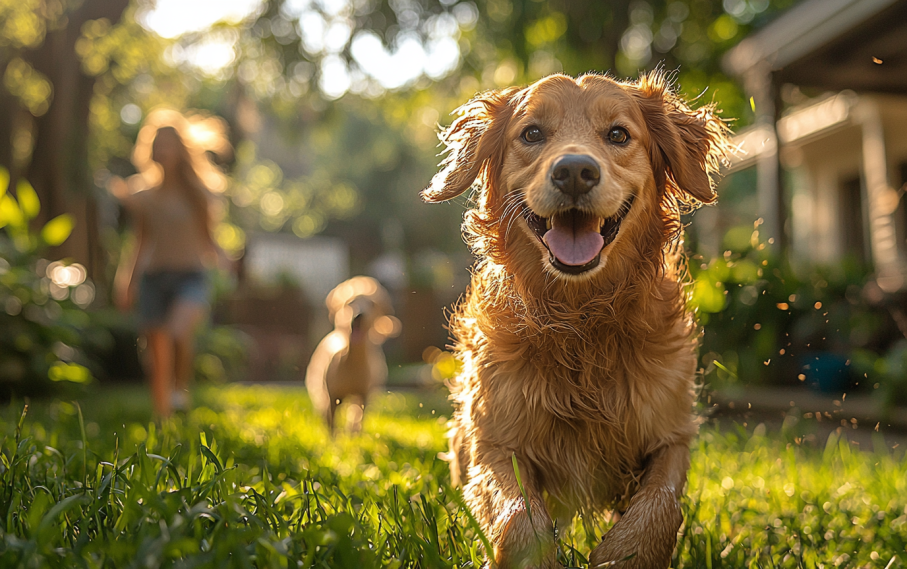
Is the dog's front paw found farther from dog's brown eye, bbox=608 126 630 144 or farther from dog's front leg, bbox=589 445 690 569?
dog's brown eye, bbox=608 126 630 144

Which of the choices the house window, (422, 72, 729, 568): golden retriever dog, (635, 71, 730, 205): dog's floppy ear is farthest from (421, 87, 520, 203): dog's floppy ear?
the house window

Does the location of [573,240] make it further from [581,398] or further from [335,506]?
[335,506]

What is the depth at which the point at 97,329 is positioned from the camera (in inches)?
326

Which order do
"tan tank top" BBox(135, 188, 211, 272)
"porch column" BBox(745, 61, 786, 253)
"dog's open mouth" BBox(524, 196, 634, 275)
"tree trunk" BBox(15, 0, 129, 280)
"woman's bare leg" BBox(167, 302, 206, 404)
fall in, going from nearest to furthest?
1. "dog's open mouth" BBox(524, 196, 634, 275)
2. "woman's bare leg" BBox(167, 302, 206, 404)
3. "tan tank top" BBox(135, 188, 211, 272)
4. "porch column" BBox(745, 61, 786, 253)
5. "tree trunk" BBox(15, 0, 129, 280)

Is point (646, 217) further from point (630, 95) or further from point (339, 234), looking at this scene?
point (339, 234)

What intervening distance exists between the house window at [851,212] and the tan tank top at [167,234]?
444 inches

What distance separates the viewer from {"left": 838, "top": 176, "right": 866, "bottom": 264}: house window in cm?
1252

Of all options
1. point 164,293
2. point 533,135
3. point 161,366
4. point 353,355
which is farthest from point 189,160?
point 533,135

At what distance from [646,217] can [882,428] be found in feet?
13.7

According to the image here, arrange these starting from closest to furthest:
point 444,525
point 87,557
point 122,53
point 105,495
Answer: point 87,557, point 105,495, point 444,525, point 122,53

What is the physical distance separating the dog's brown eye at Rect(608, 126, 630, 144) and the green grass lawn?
126cm

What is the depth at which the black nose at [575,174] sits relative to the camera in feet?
6.57

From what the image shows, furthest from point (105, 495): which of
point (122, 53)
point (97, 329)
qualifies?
point (122, 53)

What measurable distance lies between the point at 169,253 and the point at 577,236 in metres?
4.17
